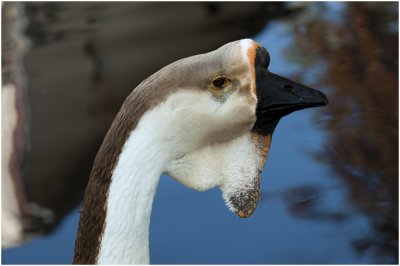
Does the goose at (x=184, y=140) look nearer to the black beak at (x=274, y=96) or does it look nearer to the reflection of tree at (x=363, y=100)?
the black beak at (x=274, y=96)

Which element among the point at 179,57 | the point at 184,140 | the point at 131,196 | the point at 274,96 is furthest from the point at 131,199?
the point at 179,57

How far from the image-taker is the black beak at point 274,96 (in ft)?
4.06

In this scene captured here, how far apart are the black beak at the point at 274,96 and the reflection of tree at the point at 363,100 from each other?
1.86m

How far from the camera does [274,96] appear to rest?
124 cm

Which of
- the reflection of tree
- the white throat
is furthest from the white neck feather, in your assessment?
the reflection of tree

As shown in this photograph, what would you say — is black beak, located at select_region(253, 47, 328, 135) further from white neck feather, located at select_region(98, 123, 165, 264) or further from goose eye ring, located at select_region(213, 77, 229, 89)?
white neck feather, located at select_region(98, 123, 165, 264)

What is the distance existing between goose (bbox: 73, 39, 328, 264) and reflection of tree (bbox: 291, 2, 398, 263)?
6.09 ft

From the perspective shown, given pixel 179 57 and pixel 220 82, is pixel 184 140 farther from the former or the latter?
pixel 179 57

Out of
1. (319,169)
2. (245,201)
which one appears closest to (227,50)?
(245,201)

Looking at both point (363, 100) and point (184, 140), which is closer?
point (184, 140)

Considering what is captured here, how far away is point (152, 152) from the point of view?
1164mm

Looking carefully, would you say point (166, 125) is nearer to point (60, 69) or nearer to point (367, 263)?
point (367, 263)

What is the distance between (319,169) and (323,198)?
0.47 feet

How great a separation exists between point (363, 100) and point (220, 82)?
269 cm
